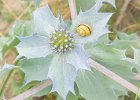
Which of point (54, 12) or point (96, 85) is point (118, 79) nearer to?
point (96, 85)

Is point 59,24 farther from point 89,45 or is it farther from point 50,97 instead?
point 50,97

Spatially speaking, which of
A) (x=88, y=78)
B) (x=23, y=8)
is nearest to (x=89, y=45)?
(x=88, y=78)

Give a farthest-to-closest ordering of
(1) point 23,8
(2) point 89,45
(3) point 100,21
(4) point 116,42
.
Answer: (1) point 23,8
(4) point 116,42
(2) point 89,45
(3) point 100,21

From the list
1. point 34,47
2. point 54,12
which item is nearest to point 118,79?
point 34,47

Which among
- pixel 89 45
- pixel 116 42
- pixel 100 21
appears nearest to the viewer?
pixel 100 21

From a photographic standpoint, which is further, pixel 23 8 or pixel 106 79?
pixel 23 8

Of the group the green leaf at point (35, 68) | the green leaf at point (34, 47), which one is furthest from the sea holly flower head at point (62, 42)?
the green leaf at point (35, 68)

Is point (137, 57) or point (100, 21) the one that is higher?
point (100, 21)

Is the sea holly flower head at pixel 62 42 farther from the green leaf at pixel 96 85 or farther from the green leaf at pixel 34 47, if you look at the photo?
the green leaf at pixel 96 85

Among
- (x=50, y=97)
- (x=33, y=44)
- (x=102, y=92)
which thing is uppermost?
(x=33, y=44)
